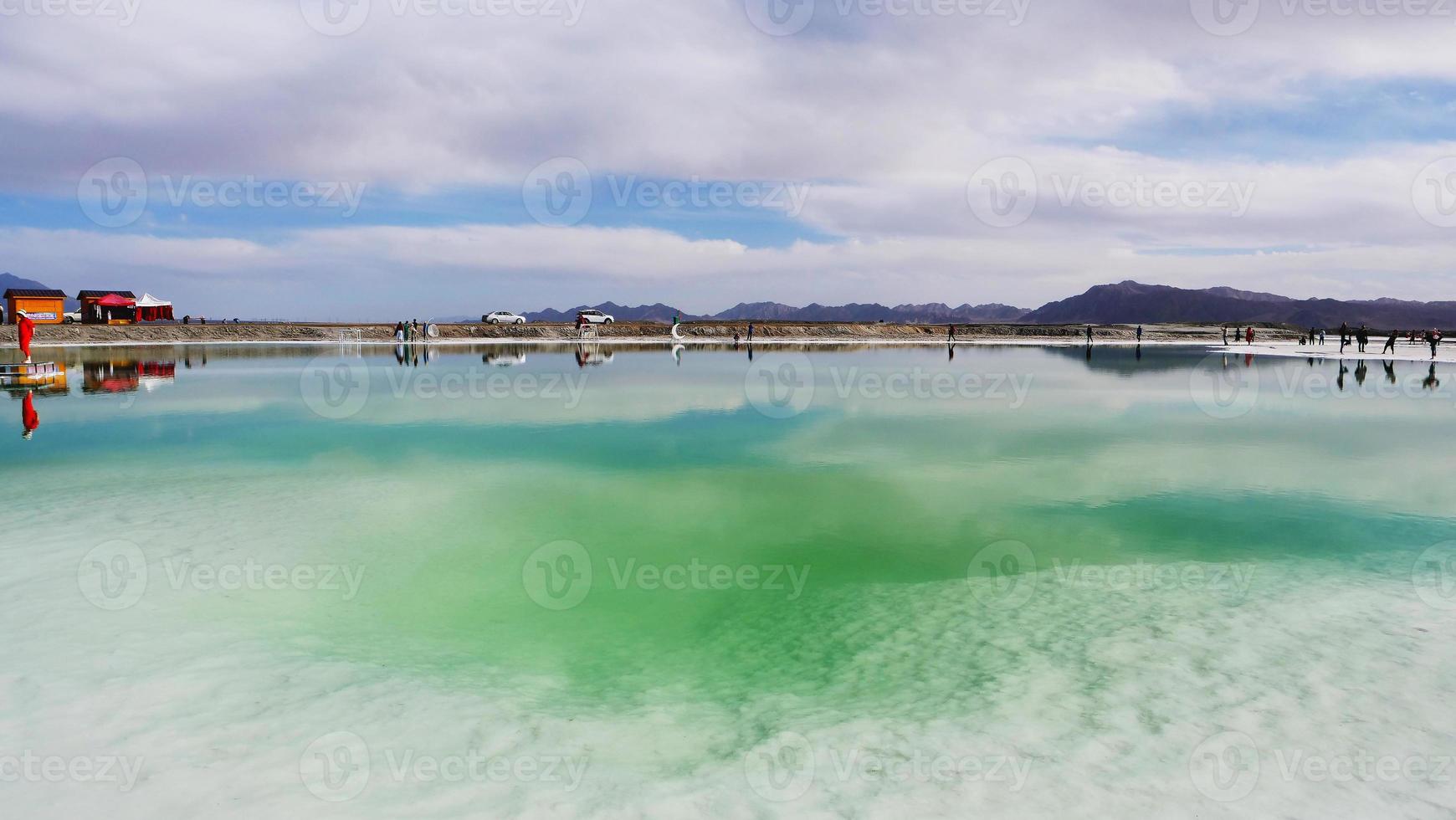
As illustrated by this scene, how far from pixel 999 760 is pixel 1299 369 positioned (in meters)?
55.5

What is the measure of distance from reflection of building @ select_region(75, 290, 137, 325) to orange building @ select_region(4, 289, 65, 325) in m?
3.62

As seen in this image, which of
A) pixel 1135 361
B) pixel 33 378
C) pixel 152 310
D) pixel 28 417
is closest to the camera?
pixel 28 417

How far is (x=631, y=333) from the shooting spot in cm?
9438

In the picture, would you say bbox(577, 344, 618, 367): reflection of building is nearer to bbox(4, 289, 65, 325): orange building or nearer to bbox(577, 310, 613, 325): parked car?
bbox(577, 310, 613, 325): parked car

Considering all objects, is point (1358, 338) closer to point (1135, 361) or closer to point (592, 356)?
point (1135, 361)

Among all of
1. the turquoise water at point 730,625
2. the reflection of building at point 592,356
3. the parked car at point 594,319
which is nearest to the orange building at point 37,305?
the parked car at point 594,319

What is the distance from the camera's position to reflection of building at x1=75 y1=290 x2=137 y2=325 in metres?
82.0

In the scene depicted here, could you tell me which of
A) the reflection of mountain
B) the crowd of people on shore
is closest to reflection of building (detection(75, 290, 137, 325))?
the reflection of mountain

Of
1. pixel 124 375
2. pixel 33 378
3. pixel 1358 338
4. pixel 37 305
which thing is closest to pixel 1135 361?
pixel 1358 338

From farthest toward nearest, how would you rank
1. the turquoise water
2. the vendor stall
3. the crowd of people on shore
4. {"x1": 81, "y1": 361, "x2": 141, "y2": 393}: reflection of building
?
the vendor stall
the crowd of people on shore
{"x1": 81, "y1": 361, "x2": 141, "y2": 393}: reflection of building
the turquoise water

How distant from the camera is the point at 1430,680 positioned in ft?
24.5

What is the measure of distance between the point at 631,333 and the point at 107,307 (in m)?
54.7

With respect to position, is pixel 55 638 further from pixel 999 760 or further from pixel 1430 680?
pixel 1430 680

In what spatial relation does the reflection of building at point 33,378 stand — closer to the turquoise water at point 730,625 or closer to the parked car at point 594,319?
the turquoise water at point 730,625
